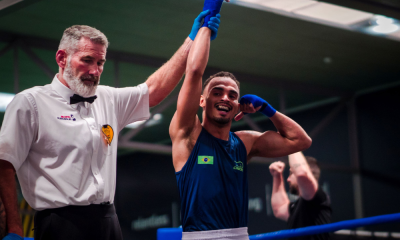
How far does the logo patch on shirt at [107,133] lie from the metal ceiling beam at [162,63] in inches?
197

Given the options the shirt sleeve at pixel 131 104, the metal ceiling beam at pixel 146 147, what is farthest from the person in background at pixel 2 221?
the metal ceiling beam at pixel 146 147

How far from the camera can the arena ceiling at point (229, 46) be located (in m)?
5.88

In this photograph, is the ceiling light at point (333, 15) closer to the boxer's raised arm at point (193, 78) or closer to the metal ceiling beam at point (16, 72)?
the metal ceiling beam at point (16, 72)

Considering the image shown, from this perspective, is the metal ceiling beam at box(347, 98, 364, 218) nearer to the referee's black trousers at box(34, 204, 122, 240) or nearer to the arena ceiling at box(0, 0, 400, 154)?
the arena ceiling at box(0, 0, 400, 154)

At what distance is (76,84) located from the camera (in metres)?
2.13

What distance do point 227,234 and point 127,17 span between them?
174 inches

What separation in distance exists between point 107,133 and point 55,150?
0.90ft

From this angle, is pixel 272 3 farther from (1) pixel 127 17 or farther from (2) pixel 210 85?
(2) pixel 210 85

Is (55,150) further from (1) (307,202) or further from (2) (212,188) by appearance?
(1) (307,202)

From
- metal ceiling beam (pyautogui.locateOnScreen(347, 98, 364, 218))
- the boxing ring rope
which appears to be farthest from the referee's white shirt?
metal ceiling beam (pyautogui.locateOnScreen(347, 98, 364, 218))

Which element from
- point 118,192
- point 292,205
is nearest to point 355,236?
point 292,205

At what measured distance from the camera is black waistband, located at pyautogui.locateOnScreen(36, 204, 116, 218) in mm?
Answer: 1983

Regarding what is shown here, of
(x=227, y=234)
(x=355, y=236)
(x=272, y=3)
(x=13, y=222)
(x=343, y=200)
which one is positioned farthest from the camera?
(x=343, y=200)

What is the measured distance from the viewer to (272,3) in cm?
582
